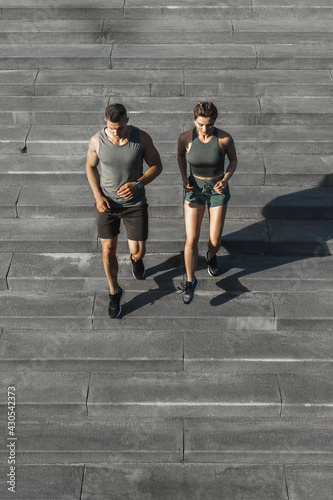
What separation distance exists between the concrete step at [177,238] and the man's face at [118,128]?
168 cm

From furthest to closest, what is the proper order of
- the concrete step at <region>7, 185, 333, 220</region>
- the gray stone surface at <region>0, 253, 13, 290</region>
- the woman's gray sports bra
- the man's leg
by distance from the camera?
the concrete step at <region>7, 185, 333, 220</region>
the gray stone surface at <region>0, 253, 13, 290</region>
the man's leg
the woman's gray sports bra

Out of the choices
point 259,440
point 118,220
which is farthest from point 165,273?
point 259,440

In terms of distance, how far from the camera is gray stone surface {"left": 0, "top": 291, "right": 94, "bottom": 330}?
5.60 meters

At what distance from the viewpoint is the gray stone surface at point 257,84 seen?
7242mm

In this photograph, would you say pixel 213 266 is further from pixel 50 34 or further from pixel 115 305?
pixel 50 34

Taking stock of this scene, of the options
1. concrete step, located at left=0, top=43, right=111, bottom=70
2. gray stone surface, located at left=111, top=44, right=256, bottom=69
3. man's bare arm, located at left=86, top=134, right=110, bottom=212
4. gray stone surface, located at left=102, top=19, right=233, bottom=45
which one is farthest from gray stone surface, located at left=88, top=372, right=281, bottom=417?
gray stone surface, located at left=102, top=19, right=233, bottom=45

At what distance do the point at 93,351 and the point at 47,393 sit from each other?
584 millimetres

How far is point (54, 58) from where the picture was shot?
25.0 ft

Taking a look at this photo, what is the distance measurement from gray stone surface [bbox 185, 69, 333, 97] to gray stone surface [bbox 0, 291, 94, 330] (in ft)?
10.9

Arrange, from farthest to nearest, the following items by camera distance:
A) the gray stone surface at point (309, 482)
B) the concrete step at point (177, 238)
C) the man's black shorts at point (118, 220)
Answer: the concrete step at point (177, 238) → the man's black shorts at point (118, 220) → the gray stone surface at point (309, 482)

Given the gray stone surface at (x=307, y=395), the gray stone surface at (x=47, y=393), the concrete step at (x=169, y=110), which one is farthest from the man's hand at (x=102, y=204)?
the concrete step at (x=169, y=110)

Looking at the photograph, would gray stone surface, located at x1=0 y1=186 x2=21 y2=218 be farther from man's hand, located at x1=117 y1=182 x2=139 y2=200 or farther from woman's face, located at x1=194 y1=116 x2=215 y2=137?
woman's face, located at x1=194 y1=116 x2=215 y2=137

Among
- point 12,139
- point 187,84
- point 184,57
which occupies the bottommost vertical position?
point 12,139

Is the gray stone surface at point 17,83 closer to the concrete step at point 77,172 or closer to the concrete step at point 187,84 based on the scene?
the concrete step at point 187,84
